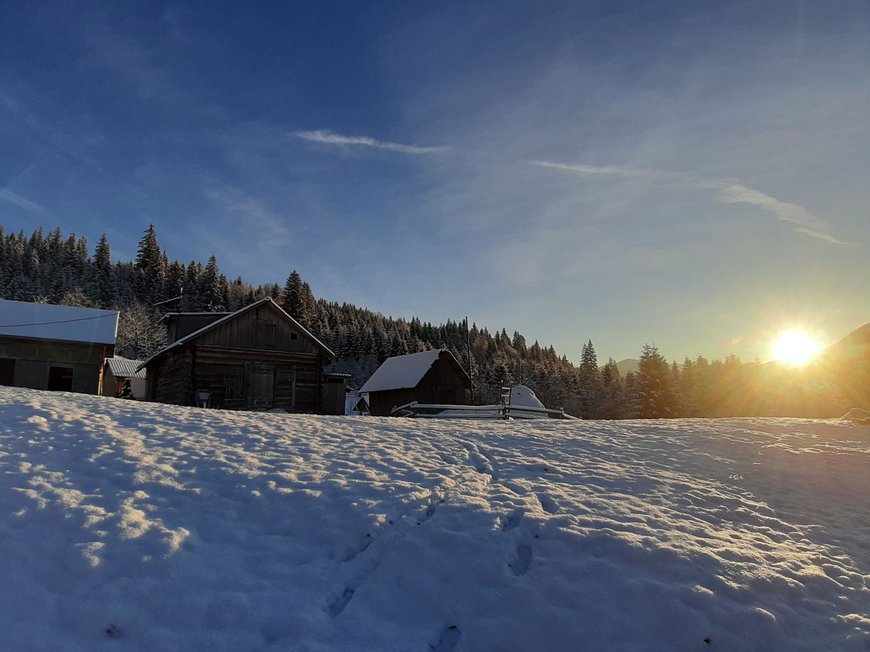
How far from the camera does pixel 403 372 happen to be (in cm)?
4272

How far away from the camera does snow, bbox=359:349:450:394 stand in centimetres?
4060

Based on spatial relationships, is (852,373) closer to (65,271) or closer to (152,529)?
(152,529)

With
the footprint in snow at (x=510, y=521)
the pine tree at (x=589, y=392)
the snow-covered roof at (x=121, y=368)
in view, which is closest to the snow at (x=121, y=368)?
the snow-covered roof at (x=121, y=368)

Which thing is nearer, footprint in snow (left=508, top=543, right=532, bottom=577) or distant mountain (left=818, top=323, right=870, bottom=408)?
footprint in snow (left=508, top=543, right=532, bottom=577)

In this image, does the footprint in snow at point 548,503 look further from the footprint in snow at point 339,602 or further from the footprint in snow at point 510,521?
the footprint in snow at point 339,602

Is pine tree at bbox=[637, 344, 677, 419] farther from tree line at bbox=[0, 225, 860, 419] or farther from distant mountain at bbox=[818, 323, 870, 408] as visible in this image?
distant mountain at bbox=[818, 323, 870, 408]

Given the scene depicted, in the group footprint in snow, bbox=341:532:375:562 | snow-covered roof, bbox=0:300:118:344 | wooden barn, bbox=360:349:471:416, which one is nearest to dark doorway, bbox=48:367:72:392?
snow-covered roof, bbox=0:300:118:344

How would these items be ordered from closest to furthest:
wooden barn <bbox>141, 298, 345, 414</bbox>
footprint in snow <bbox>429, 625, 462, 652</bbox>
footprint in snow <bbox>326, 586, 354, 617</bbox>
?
footprint in snow <bbox>429, 625, 462, 652</bbox>, footprint in snow <bbox>326, 586, 354, 617</bbox>, wooden barn <bbox>141, 298, 345, 414</bbox>

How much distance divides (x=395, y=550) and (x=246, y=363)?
73.4 feet

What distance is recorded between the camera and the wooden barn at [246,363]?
24.9 metres

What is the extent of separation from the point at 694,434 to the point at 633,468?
5587 millimetres

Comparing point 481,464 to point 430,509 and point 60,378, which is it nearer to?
point 430,509

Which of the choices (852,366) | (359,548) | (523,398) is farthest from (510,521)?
(852,366)

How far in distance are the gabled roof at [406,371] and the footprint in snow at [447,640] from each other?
115ft
